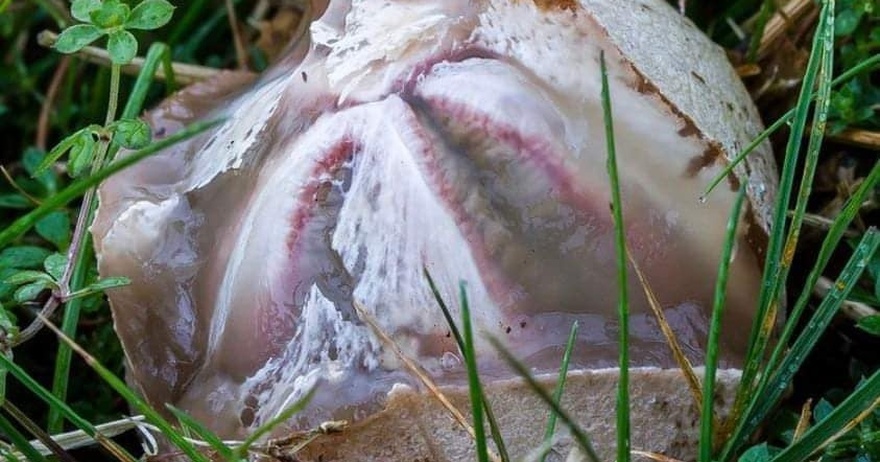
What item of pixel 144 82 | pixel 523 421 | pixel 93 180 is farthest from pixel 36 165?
pixel 523 421

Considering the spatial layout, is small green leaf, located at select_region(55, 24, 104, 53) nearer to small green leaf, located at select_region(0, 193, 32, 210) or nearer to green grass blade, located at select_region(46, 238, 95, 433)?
green grass blade, located at select_region(46, 238, 95, 433)

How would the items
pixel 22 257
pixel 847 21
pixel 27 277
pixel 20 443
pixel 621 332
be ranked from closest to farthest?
pixel 621 332, pixel 20 443, pixel 27 277, pixel 22 257, pixel 847 21

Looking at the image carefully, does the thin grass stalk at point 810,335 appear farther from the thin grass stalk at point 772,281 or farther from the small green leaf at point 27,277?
the small green leaf at point 27,277

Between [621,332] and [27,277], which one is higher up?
[621,332]

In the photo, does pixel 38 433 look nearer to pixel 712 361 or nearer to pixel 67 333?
pixel 67 333

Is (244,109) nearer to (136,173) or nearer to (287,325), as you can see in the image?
(136,173)

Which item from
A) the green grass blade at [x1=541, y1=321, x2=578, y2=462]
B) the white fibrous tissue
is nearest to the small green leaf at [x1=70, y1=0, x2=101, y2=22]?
the white fibrous tissue

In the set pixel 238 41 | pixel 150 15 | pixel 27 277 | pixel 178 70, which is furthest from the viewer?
pixel 238 41
